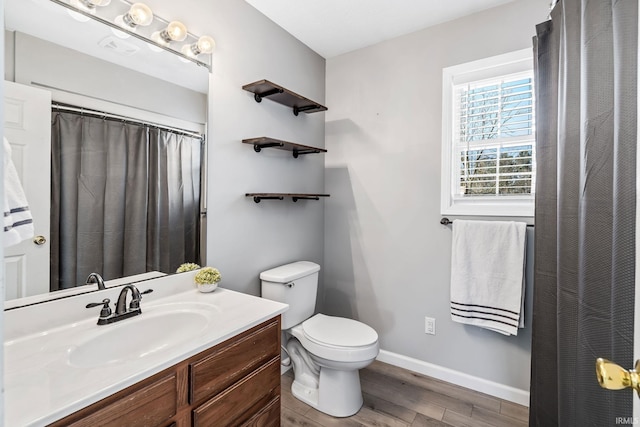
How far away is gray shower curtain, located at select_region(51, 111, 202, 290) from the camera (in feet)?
3.87

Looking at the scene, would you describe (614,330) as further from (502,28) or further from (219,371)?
(502,28)

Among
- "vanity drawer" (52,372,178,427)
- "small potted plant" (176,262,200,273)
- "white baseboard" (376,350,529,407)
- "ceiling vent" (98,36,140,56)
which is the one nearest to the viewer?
"vanity drawer" (52,372,178,427)

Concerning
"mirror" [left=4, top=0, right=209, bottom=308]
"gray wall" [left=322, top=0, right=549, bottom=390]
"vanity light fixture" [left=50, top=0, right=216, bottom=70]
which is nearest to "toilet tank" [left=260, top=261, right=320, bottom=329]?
"gray wall" [left=322, top=0, right=549, bottom=390]

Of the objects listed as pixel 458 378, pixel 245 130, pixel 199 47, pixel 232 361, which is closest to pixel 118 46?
pixel 199 47

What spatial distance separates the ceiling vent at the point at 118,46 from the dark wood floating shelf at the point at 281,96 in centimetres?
62

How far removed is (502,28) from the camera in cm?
190

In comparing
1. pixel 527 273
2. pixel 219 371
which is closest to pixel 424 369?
pixel 527 273

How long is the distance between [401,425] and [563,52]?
1900mm

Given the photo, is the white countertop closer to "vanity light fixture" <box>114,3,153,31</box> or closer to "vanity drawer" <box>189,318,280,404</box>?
"vanity drawer" <box>189,318,280,404</box>

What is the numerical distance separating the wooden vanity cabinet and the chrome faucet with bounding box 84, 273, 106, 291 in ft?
1.88

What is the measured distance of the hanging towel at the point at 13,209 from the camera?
84cm

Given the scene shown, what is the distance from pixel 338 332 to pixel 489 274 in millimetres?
989

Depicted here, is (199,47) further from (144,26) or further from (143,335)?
(143,335)

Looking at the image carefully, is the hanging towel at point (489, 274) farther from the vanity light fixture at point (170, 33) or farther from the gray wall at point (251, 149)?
the vanity light fixture at point (170, 33)
